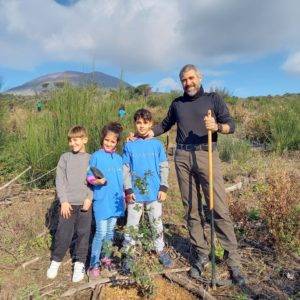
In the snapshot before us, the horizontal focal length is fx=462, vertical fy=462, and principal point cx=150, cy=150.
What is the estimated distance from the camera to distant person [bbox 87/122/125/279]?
195 inches

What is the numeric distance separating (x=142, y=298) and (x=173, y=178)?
3763 mm

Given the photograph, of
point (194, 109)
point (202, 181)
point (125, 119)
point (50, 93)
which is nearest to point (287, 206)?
point (202, 181)

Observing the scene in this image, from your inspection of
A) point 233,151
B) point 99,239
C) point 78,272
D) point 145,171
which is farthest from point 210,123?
point 233,151

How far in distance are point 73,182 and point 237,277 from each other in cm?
198

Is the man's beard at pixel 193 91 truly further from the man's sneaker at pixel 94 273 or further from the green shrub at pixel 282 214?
the man's sneaker at pixel 94 273

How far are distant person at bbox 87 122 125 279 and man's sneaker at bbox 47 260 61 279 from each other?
377 millimetres

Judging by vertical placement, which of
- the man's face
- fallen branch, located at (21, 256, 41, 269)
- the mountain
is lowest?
fallen branch, located at (21, 256, 41, 269)

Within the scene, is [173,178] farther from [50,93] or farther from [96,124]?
[50,93]

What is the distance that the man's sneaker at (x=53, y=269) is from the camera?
5.04 m

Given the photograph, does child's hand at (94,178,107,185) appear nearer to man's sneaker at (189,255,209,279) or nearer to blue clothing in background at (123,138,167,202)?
blue clothing in background at (123,138,167,202)

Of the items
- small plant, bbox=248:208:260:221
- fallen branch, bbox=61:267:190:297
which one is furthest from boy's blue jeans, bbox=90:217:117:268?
small plant, bbox=248:208:260:221

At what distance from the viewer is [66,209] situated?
195 inches

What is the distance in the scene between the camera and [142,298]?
15.1ft

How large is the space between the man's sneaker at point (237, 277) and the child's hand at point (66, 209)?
5.96 feet
